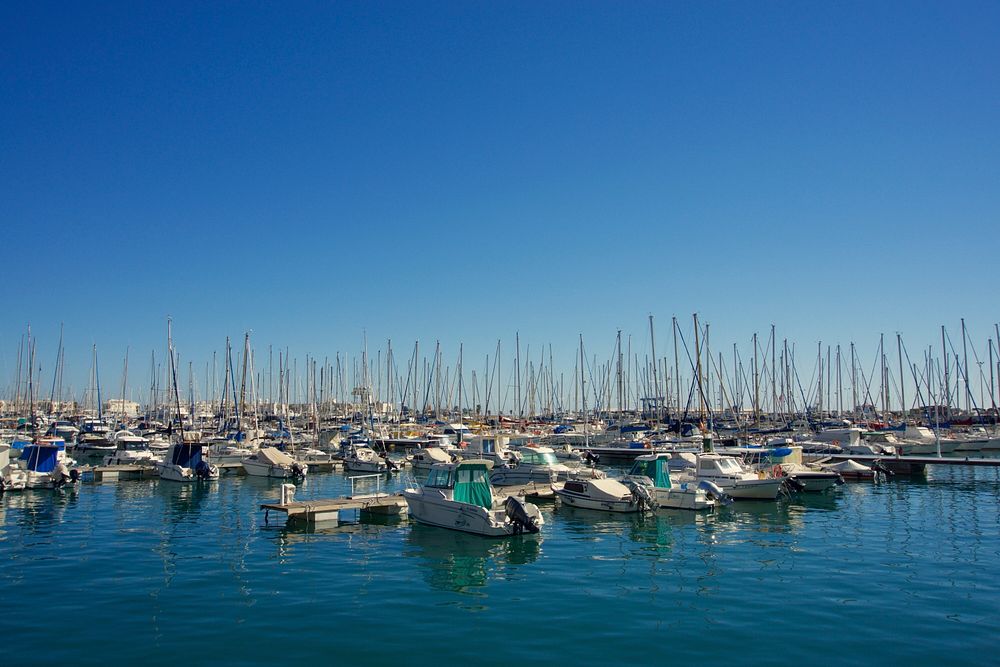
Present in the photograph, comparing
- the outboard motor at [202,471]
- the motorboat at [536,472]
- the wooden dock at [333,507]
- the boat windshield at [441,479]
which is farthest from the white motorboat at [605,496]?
the outboard motor at [202,471]

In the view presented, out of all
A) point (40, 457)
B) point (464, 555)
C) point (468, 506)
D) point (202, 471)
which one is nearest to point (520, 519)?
point (468, 506)

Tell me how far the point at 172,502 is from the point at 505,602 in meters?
26.3

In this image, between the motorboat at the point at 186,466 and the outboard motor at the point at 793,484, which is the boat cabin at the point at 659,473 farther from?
the motorboat at the point at 186,466

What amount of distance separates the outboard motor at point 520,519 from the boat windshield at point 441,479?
3256 mm

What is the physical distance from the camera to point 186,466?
48094mm

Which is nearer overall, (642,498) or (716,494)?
(642,498)

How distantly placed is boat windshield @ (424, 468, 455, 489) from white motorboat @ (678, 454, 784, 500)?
1496 centimetres

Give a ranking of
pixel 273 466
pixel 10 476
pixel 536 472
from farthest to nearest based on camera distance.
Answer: pixel 273 466 < pixel 536 472 < pixel 10 476

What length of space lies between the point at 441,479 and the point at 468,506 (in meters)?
2.87

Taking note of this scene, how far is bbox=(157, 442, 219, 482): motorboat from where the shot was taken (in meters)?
47.4

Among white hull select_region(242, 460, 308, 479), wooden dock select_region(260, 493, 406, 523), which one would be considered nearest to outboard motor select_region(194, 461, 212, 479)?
white hull select_region(242, 460, 308, 479)

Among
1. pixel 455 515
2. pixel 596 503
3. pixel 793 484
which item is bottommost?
pixel 793 484

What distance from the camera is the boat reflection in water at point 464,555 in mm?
20969

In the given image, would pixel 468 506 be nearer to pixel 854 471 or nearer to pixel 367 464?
pixel 367 464
